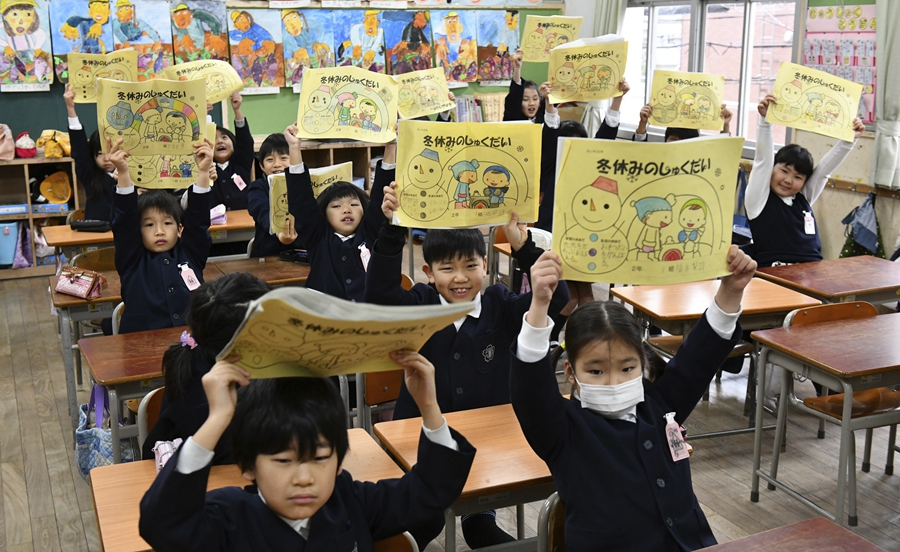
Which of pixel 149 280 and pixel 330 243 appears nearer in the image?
pixel 149 280

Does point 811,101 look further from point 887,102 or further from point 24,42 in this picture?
point 24,42

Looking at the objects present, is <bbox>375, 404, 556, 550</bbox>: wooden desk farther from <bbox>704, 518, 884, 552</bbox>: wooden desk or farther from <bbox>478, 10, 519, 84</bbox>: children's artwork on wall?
<bbox>478, 10, 519, 84</bbox>: children's artwork on wall

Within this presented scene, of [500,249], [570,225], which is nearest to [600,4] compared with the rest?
[500,249]

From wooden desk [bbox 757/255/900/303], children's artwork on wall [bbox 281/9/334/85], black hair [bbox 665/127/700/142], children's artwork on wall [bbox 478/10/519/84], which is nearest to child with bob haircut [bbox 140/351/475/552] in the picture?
wooden desk [bbox 757/255/900/303]

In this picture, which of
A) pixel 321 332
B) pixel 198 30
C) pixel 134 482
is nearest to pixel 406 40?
pixel 198 30

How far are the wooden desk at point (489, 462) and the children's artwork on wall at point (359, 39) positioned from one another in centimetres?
589

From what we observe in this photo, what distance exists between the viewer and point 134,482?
1.91 metres

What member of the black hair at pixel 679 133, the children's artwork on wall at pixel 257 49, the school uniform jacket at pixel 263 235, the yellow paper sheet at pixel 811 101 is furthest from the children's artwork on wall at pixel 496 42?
the yellow paper sheet at pixel 811 101

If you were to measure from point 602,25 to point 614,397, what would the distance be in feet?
22.9

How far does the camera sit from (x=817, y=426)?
150 inches

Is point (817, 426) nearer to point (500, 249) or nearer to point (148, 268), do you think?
point (500, 249)

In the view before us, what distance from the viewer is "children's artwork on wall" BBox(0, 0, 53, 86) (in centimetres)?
640

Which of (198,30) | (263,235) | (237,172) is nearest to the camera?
(263,235)

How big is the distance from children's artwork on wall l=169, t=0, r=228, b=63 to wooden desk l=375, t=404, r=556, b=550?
220 inches
